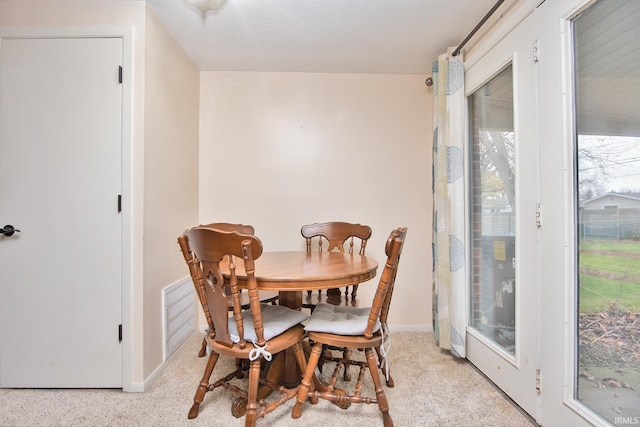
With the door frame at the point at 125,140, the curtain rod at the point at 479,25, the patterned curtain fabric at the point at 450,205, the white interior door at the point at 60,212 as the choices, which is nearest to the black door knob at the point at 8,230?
the white interior door at the point at 60,212

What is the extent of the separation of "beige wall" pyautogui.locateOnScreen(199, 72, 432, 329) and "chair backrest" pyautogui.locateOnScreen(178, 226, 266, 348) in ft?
4.28

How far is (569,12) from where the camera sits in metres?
1.24

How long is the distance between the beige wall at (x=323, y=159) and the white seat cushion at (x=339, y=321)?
3.39ft

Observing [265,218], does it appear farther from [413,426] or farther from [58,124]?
[413,426]

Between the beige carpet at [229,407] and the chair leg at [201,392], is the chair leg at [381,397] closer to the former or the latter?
the beige carpet at [229,407]

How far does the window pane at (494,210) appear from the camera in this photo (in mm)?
1684

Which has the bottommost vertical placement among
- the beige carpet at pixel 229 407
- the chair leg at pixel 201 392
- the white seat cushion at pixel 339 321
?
the beige carpet at pixel 229 407

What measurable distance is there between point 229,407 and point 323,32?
2.47 meters

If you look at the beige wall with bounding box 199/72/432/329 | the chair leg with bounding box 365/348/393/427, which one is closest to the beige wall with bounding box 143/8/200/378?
the beige wall with bounding box 199/72/432/329

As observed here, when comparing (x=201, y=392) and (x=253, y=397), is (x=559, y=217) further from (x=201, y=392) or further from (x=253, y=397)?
(x=201, y=392)

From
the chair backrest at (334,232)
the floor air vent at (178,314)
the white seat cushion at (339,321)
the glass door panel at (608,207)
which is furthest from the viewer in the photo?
the chair backrest at (334,232)

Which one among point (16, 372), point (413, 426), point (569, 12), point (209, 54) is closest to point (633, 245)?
point (569, 12)

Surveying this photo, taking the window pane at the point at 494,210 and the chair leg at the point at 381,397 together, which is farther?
the window pane at the point at 494,210

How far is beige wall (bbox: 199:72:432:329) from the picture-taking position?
266 centimetres
